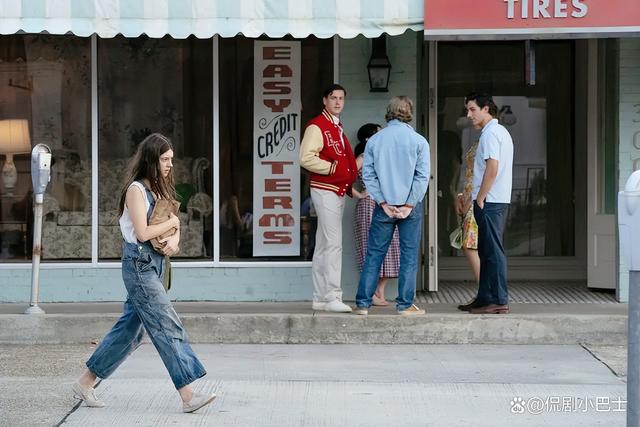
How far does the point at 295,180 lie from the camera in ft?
33.1

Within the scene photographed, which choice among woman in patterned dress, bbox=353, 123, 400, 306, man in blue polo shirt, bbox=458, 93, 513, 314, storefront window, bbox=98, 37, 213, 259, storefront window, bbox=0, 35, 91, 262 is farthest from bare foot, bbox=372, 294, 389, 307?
storefront window, bbox=0, 35, 91, 262

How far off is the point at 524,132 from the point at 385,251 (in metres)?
4.02

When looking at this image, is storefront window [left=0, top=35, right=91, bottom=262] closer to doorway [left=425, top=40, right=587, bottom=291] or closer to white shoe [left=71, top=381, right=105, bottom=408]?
white shoe [left=71, top=381, right=105, bottom=408]

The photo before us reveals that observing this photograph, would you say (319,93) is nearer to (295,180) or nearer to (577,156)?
(295,180)

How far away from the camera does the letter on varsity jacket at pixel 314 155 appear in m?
9.12

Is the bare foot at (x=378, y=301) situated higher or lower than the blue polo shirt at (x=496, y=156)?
lower

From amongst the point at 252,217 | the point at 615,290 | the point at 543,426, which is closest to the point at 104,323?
the point at 252,217

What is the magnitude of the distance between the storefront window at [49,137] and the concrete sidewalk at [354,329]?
52.2 inches

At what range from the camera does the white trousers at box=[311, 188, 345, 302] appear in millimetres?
9219

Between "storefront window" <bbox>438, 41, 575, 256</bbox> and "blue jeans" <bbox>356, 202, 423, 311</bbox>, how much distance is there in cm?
335

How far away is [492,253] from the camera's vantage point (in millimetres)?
9016

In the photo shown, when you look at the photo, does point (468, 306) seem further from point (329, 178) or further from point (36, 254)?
point (36, 254)

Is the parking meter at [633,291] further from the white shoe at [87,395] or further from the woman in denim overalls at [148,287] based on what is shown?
the white shoe at [87,395]

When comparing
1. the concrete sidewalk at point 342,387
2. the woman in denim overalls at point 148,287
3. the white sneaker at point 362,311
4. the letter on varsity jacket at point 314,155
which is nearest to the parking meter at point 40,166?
the concrete sidewalk at point 342,387
